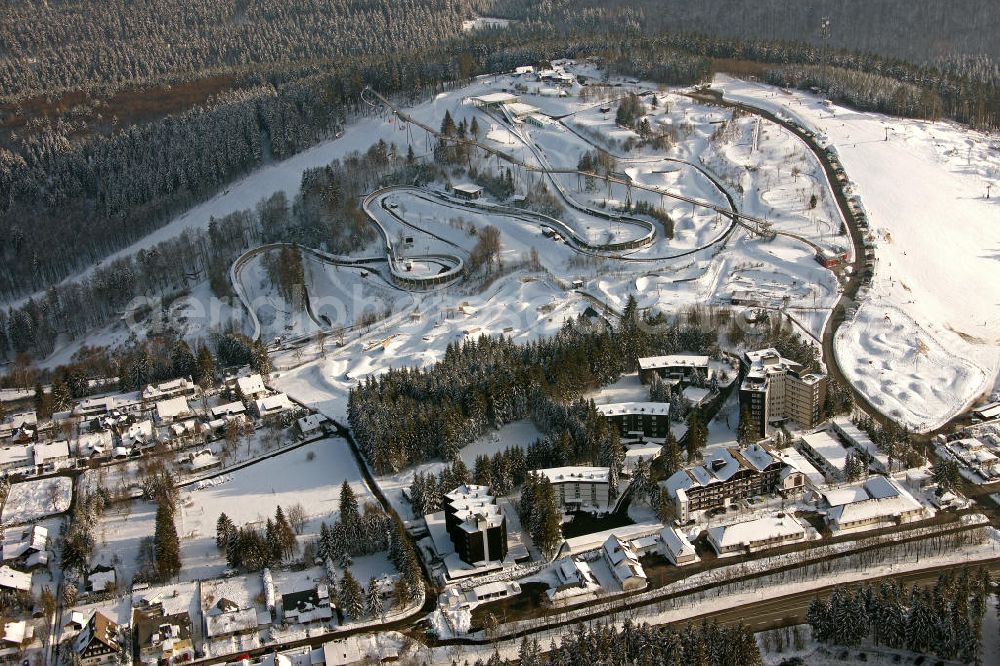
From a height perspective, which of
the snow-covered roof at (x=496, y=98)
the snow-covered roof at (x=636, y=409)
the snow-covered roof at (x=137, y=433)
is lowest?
the snow-covered roof at (x=137, y=433)

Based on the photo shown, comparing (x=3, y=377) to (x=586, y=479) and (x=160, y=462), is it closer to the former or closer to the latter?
(x=160, y=462)

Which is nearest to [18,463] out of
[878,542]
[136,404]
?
[136,404]

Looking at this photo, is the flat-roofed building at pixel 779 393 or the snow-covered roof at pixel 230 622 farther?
the flat-roofed building at pixel 779 393

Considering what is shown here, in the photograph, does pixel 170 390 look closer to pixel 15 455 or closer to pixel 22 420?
pixel 22 420

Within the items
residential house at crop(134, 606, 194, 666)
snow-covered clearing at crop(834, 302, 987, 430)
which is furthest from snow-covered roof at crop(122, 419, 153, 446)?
snow-covered clearing at crop(834, 302, 987, 430)

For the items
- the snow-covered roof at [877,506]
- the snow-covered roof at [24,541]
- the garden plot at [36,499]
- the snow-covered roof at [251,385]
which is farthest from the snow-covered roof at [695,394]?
the snow-covered roof at [24,541]

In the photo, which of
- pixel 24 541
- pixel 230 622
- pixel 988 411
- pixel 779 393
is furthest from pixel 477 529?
pixel 988 411

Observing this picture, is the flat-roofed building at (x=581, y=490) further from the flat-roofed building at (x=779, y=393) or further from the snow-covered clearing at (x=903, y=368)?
the snow-covered clearing at (x=903, y=368)
